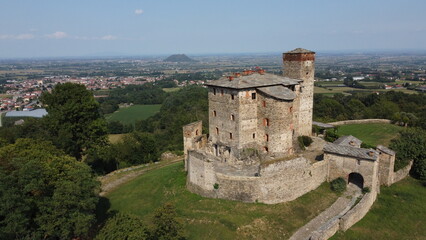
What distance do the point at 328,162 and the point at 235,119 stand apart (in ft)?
27.5

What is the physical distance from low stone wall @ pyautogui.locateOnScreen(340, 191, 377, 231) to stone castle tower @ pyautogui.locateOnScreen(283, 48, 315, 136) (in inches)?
400

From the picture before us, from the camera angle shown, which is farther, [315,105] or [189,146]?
[315,105]

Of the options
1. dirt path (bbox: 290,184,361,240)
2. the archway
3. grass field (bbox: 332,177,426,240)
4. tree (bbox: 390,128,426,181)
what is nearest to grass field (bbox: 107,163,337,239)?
dirt path (bbox: 290,184,361,240)

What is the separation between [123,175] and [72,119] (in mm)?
8081

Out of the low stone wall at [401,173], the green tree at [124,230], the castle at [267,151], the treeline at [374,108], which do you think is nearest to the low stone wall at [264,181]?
the castle at [267,151]

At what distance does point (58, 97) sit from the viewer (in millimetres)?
32594

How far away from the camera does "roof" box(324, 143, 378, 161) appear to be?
23.2m

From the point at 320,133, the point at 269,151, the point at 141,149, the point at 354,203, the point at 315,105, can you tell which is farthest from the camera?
the point at 315,105

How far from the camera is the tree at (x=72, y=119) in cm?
3203

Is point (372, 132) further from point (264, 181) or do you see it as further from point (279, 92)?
point (264, 181)

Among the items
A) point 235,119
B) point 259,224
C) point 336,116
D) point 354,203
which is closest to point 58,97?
point 235,119

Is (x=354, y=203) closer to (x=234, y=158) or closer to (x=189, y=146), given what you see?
(x=234, y=158)

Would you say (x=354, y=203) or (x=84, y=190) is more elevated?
(x=84, y=190)

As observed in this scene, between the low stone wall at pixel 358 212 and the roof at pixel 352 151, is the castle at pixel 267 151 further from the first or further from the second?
the low stone wall at pixel 358 212
